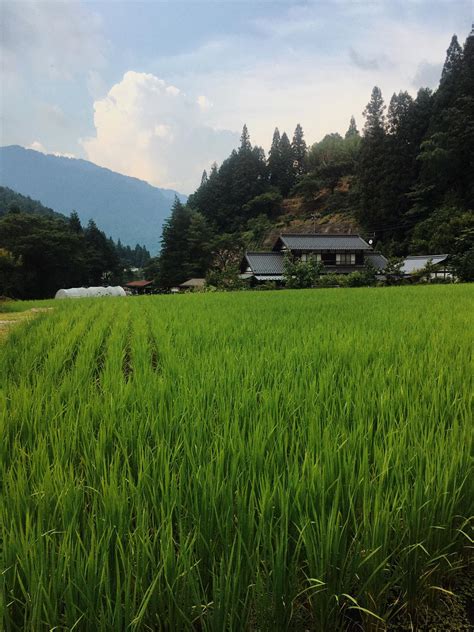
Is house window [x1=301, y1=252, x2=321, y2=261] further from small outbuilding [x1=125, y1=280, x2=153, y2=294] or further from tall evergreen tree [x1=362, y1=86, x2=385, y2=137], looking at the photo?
small outbuilding [x1=125, y1=280, x2=153, y2=294]

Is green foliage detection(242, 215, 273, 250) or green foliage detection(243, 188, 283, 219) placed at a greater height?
green foliage detection(243, 188, 283, 219)

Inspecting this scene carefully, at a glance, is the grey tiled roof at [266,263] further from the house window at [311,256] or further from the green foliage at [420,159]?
the green foliage at [420,159]

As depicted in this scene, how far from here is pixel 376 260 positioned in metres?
29.3

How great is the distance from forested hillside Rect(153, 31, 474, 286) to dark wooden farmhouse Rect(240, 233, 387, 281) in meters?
2.93

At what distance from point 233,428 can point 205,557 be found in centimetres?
59

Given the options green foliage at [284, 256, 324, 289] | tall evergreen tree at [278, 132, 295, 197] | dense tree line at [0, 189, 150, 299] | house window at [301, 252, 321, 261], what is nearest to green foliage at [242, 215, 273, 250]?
tall evergreen tree at [278, 132, 295, 197]

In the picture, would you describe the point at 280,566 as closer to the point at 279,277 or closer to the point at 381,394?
the point at 381,394

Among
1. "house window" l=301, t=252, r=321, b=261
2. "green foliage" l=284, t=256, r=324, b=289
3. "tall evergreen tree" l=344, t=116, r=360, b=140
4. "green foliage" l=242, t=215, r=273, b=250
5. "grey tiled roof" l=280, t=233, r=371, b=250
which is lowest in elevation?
"green foliage" l=284, t=256, r=324, b=289

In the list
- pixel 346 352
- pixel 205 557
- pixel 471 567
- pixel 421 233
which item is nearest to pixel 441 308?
pixel 346 352

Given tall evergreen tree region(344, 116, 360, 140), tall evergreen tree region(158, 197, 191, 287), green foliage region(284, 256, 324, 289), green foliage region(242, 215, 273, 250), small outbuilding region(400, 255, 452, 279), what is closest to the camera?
green foliage region(284, 256, 324, 289)

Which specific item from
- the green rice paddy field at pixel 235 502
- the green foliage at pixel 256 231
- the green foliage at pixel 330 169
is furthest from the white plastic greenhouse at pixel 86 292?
the green foliage at pixel 330 169

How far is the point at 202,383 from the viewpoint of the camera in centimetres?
225

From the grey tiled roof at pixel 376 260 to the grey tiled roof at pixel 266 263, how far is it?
624 centimetres

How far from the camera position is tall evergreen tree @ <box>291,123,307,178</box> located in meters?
58.7
